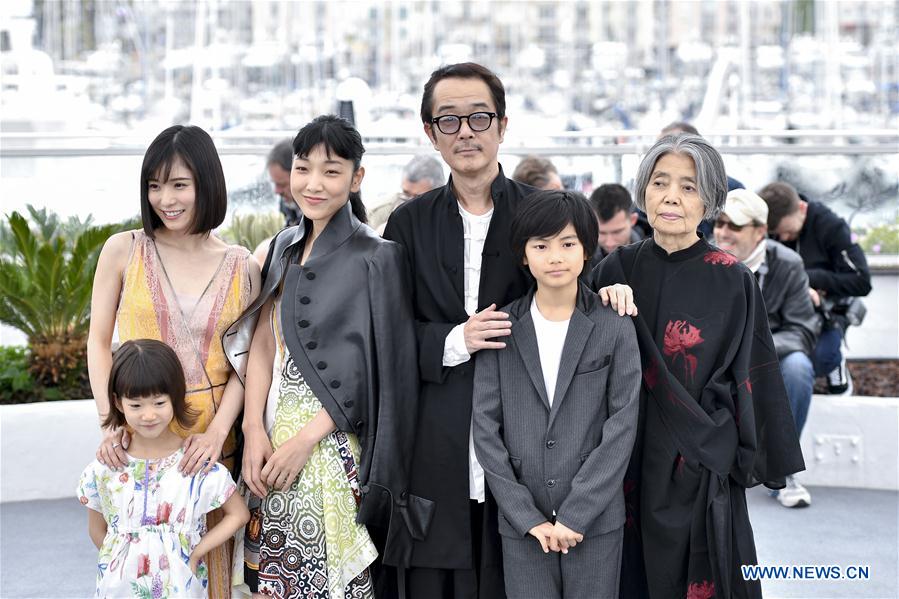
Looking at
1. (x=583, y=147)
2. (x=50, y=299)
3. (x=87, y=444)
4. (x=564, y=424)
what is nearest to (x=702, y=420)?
(x=564, y=424)

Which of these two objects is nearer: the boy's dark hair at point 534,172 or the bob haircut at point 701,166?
the bob haircut at point 701,166

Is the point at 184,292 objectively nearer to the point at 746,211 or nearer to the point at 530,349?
the point at 530,349

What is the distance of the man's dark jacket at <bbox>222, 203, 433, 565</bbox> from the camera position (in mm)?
2969

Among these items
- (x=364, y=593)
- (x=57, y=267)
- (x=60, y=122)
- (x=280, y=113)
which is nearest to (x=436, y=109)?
(x=364, y=593)

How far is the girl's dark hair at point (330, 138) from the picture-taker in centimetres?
301

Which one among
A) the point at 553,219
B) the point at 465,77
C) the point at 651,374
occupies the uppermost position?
the point at 465,77

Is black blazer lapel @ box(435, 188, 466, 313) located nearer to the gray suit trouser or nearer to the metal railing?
the gray suit trouser

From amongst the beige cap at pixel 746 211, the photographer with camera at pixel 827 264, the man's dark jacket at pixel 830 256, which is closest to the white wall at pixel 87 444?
the photographer with camera at pixel 827 264

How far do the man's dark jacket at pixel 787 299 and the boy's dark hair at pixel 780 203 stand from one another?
472 mm

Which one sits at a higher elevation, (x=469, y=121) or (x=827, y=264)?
(x=469, y=121)

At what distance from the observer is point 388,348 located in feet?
9.80

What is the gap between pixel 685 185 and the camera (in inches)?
119

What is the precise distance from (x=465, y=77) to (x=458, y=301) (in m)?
0.69

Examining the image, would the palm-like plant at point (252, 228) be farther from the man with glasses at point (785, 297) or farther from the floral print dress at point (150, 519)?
the floral print dress at point (150, 519)
